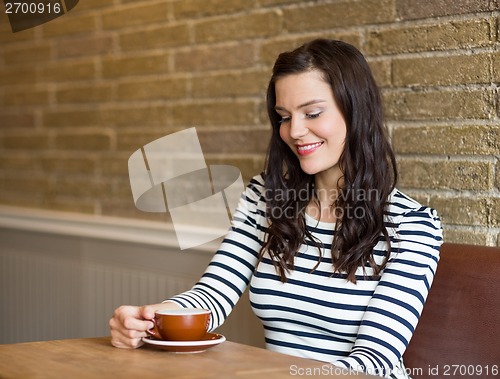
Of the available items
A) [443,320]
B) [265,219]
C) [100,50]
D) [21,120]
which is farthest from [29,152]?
[443,320]

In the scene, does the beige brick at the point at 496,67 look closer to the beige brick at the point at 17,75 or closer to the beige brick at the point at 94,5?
the beige brick at the point at 94,5

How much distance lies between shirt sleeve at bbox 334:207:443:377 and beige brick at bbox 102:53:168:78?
48.0 inches

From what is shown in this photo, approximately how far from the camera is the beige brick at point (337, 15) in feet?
6.51

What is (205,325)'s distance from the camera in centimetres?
137

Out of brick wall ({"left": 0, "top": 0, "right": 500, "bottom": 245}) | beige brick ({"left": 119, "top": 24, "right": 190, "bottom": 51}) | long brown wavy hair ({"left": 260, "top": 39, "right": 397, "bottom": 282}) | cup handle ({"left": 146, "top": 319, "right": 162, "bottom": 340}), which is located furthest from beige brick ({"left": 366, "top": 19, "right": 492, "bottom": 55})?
cup handle ({"left": 146, "top": 319, "right": 162, "bottom": 340})

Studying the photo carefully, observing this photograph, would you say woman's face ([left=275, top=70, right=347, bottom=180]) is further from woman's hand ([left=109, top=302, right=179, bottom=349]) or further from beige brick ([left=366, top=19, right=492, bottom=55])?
woman's hand ([left=109, top=302, right=179, bottom=349])

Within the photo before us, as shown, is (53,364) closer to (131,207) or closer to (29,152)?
(131,207)

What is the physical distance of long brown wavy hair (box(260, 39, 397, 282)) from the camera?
171 cm

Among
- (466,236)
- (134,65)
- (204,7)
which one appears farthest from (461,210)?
(134,65)

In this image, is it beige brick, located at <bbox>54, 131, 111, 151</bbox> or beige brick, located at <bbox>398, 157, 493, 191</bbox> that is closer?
beige brick, located at <bbox>398, 157, 493, 191</bbox>

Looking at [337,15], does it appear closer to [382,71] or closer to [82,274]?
[382,71]

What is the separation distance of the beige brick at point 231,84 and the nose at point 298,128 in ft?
1.87

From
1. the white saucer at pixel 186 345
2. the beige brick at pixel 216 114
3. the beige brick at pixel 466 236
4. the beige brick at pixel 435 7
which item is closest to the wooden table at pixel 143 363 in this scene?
the white saucer at pixel 186 345

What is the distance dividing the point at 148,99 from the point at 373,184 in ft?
3.79
